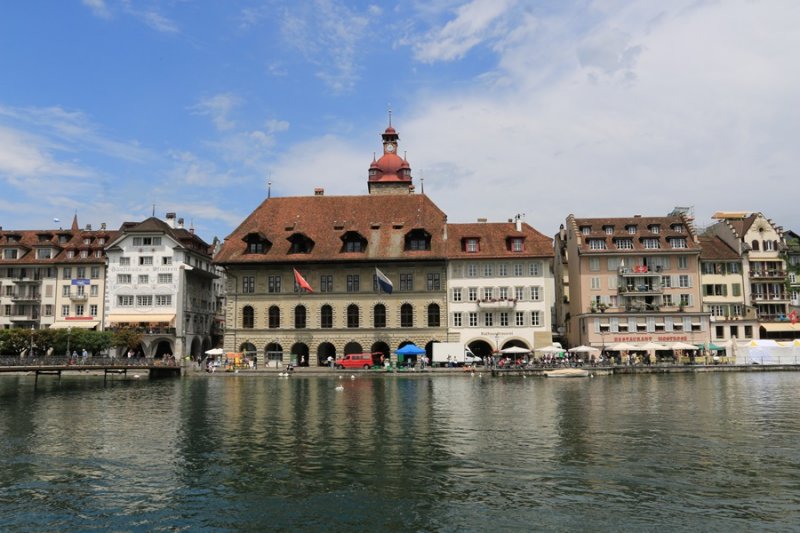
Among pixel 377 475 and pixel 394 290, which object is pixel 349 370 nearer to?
pixel 394 290

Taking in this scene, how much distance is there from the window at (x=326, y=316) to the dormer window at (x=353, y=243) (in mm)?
6233

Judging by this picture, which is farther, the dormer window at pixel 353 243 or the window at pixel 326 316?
the dormer window at pixel 353 243

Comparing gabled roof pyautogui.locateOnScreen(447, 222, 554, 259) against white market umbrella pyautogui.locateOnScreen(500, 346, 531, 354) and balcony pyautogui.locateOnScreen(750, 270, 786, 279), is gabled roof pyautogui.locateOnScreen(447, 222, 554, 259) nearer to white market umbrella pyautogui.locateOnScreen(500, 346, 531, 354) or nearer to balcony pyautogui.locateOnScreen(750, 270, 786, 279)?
white market umbrella pyautogui.locateOnScreen(500, 346, 531, 354)

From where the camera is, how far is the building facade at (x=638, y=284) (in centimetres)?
7631

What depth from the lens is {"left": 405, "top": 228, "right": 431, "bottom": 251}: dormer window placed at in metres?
73.3

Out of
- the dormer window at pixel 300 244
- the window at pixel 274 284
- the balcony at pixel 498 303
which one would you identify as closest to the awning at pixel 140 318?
the window at pixel 274 284

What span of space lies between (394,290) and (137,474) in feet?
171

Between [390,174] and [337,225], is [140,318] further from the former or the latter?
[390,174]

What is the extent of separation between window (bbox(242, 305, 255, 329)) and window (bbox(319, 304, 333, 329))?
7253mm

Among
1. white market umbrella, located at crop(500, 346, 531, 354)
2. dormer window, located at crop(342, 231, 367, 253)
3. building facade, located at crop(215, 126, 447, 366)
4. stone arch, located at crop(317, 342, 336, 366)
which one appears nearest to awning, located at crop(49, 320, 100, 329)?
building facade, located at crop(215, 126, 447, 366)

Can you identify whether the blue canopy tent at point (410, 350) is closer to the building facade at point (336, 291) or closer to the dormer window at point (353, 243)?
the building facade at point (336, 291)

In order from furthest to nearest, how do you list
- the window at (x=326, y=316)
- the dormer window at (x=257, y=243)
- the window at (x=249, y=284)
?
1. the dormer window at (x=257, y=243)
2. the window at (x=249, y=284)
3. the window at (x=326, y=316)

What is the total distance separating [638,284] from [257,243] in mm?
41415

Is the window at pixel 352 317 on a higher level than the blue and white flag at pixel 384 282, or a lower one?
lower
